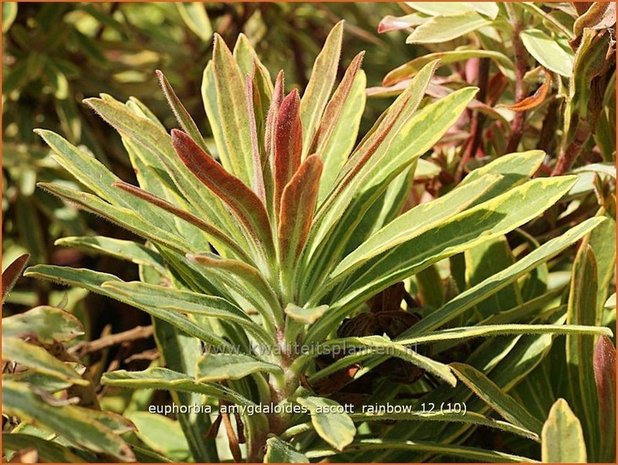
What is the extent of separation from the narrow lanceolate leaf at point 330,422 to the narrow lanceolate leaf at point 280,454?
5 cm

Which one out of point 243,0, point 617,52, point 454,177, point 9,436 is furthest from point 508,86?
point 9,436

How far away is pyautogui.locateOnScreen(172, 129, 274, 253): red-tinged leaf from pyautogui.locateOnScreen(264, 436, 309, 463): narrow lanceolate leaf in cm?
20

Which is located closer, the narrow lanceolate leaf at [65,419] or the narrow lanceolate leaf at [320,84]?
the narrow lanceolate leaf at [65,419]

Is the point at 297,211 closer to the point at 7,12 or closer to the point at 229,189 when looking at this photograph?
the point at 229,189

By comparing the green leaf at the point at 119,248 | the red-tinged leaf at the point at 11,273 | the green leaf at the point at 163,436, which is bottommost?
the green leaf at the point at 163,436

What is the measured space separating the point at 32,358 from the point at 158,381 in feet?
0.43

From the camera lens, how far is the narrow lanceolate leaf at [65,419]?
0.75m

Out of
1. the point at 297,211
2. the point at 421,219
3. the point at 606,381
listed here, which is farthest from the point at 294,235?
the point at 606,381

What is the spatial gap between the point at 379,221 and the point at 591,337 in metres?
0.29

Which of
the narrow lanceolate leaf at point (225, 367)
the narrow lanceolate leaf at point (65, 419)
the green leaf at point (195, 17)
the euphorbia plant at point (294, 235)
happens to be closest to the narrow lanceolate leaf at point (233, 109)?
the euphorbia plant at point (294, 235)

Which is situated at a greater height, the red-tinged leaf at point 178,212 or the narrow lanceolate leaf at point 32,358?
the red-tinged leaf at point 178,212

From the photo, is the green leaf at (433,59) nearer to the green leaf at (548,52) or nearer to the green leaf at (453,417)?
the green leaf at (548,52)

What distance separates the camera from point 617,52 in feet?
3.47

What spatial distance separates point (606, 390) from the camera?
0.97 metres
